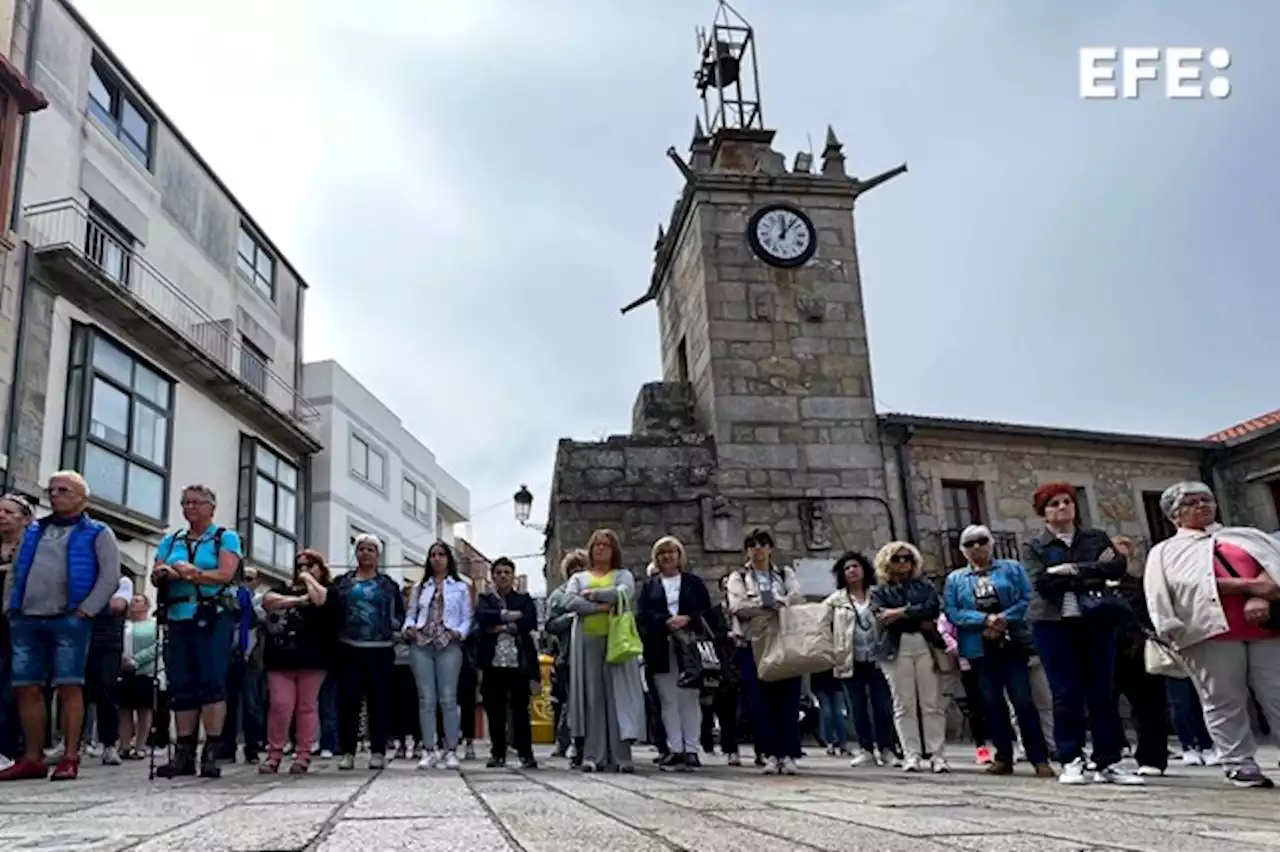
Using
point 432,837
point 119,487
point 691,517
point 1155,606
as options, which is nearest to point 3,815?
point 432,837

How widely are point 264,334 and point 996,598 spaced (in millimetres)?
22213

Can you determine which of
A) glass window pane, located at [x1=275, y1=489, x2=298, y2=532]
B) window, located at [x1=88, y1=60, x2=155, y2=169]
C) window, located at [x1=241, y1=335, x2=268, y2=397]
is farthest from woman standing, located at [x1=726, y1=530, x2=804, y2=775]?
glass window pane, located at [x1=275, y1=489, x2=298, y2=532]

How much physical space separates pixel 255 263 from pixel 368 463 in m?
7.77

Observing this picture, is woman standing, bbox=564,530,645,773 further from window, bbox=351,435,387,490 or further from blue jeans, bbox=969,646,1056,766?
window, bbox=351,435,387,490

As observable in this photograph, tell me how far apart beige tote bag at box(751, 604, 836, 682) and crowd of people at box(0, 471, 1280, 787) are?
0.04 metres

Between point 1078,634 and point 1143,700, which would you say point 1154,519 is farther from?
point 1078,634

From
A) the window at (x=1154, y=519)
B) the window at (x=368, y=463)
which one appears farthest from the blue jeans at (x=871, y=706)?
the window at (x=368, y=463)

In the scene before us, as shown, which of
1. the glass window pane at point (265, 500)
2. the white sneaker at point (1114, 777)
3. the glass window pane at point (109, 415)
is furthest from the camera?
the glass window pane at point (265, 500)

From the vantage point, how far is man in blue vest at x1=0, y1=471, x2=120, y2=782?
5883 millimetres

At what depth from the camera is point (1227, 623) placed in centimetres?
504

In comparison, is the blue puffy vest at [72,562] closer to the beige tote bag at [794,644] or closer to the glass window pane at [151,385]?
the beige tote bag at [794,644]

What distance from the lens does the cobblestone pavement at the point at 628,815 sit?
265 cm

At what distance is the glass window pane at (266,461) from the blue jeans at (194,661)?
18192mm

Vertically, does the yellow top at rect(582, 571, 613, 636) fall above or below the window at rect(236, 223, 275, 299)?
below
